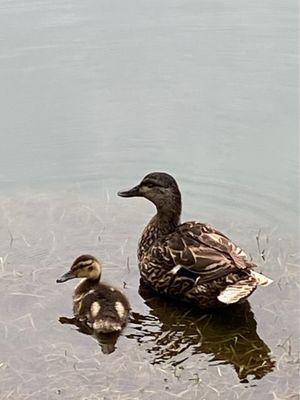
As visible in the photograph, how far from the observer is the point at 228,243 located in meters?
5.05

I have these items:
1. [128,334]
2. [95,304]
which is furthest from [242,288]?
[95,304]

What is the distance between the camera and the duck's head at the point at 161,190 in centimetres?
525

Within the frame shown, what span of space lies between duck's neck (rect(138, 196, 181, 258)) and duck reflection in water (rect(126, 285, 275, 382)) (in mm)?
301

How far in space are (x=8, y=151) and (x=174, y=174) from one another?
1188mm

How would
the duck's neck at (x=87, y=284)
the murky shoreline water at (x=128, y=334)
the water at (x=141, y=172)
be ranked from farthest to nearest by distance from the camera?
1. the duck's neck at (x=87, y=284)
2. the water at (x=141, y=172)
3. the murky shoreline water at (x=128, y=334)

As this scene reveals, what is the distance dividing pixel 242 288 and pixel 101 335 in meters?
0.72

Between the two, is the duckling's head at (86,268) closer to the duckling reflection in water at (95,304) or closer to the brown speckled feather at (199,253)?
the duckling reflection in water at (95,304)

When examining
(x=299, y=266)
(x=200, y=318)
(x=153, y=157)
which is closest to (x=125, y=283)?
(x=200, y=318)

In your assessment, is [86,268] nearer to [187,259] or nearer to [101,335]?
[101,335]

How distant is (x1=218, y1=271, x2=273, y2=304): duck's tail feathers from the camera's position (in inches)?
191

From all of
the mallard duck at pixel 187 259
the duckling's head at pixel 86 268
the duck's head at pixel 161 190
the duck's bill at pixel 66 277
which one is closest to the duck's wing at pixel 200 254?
the mallard duck at pixel 187 259

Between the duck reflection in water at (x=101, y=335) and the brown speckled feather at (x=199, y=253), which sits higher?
the brown speckled feather at (x=199, y=253)

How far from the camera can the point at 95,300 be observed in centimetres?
493

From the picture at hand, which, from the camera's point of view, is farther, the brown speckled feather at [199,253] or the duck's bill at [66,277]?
the duck's bill at [66,277]
